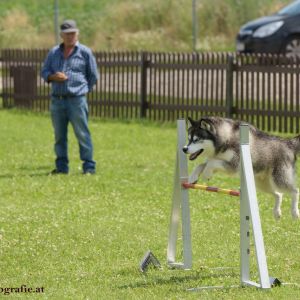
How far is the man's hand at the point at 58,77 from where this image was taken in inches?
580

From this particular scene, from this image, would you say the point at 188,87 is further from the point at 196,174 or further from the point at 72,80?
the point at 196,174

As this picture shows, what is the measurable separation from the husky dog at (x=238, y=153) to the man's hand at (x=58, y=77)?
548 cm

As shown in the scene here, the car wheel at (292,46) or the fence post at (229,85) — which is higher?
the car wheel at (292,46)

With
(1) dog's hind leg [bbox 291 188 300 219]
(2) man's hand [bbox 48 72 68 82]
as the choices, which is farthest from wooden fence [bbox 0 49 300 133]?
(1) dog's hind leg [bbox 291 188 300 219]

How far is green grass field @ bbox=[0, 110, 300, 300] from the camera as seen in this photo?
8578 mm

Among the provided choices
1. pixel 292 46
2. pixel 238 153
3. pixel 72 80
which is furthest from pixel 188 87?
pixel 238 153

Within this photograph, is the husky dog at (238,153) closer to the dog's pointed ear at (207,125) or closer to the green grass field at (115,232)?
the dog's pointed ear at (207,125)

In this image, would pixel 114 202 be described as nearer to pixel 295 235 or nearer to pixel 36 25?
pixel 295 235

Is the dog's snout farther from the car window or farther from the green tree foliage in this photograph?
the green tree foliage

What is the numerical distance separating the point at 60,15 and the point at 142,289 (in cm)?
3453

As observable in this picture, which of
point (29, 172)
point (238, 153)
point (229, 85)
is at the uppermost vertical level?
point (238, 153)

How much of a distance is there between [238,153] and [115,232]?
2029 millimetres

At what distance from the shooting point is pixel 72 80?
48.8ft

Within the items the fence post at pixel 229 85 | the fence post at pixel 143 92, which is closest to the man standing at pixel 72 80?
the fence post at pixel 229 85
